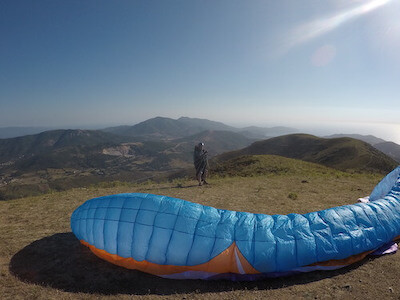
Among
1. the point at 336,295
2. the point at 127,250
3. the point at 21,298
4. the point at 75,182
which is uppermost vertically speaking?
the point at 127,250

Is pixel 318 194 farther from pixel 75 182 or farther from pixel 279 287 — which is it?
pixel 75 182

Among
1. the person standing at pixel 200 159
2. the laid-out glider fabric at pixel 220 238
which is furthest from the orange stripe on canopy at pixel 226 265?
the person standing at pixel 200 159

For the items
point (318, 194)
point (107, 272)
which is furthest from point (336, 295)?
point (318, 194)

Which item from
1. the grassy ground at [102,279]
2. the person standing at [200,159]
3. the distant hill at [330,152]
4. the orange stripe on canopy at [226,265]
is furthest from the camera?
the distant hill at [330,152]

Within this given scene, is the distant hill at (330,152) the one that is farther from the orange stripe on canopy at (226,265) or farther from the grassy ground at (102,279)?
the orange stripe on canopy at (226,265)

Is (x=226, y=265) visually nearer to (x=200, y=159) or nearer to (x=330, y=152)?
(x=200, y=159)

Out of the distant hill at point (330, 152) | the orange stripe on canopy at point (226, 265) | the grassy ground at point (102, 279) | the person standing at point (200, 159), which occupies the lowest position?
the distant hill at point (330, 152)

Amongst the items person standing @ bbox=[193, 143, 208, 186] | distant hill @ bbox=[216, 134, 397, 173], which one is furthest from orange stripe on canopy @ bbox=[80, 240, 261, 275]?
distant hill @ bbox=[216, 134, 397, 173]
